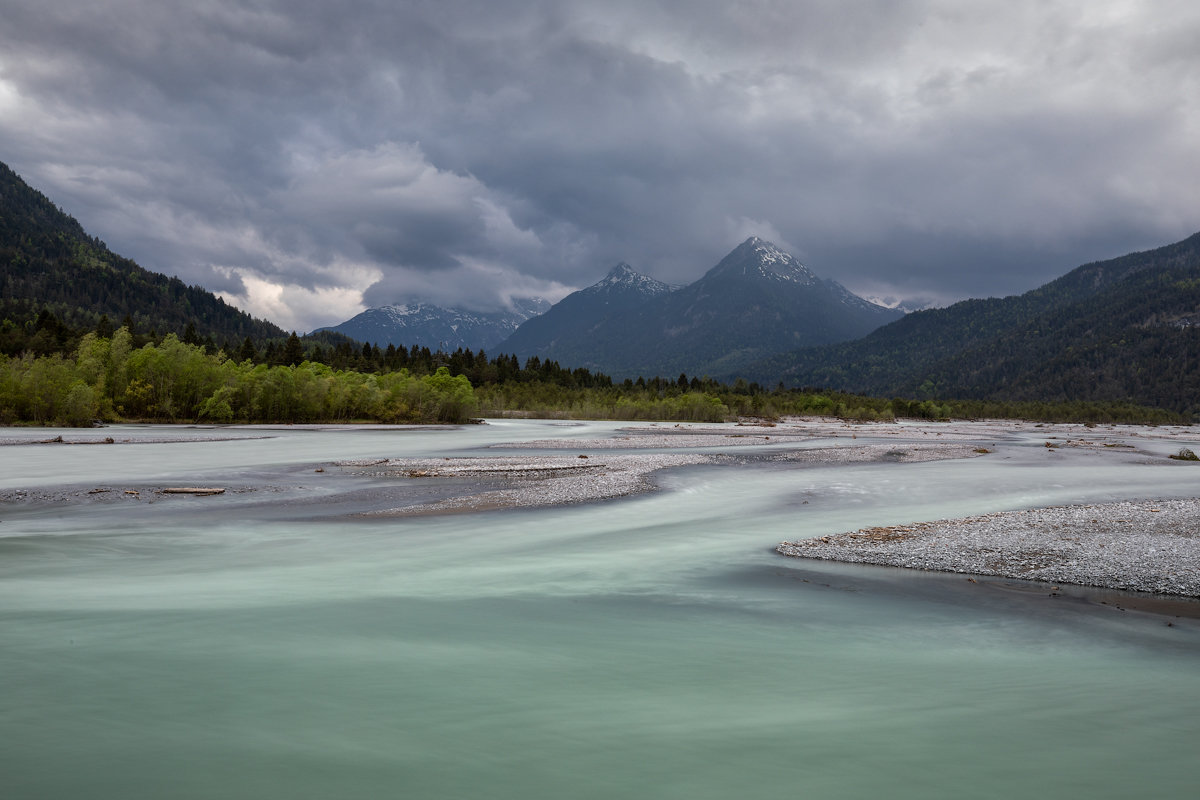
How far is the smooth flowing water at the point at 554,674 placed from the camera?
6.64 meters

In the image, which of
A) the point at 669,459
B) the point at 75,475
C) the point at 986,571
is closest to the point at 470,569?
the point at 986,571

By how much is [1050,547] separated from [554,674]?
43.6 ft

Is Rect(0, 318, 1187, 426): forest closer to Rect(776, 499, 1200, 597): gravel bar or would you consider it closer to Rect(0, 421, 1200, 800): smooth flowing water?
Rect(0, 421, 1200, 800): smooth flowing water

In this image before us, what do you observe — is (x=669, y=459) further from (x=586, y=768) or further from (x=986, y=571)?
(x=586, y=768)

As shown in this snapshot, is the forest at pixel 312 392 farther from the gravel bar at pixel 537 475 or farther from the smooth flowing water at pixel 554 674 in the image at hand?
the smooth flowing water at pixel 554 674

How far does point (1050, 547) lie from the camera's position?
1647 cm

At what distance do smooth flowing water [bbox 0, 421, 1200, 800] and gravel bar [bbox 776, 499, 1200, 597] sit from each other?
3.78ft

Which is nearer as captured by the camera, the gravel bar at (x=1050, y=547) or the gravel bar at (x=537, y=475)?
the gravel bar at (x=1050, y=547)

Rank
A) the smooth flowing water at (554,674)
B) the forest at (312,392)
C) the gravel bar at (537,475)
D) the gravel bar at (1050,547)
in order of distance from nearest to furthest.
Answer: the smooth flowing water at (554,674) → the gravel bar at (1050,547) → the gravel bar at (537,475) → the forest at (312,392)

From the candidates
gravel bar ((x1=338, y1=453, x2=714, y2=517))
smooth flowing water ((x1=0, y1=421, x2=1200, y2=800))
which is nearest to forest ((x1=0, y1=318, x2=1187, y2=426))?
gravel bar ((x1=338, y1=453, x2=714, y2=517))

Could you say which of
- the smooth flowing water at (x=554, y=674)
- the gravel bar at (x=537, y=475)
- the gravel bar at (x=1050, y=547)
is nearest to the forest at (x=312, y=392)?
the gravel bar at (x=537, y=475)

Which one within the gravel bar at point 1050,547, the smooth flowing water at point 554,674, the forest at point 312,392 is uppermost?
the forest at point 312,392

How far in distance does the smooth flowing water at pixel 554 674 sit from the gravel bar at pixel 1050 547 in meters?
1.15

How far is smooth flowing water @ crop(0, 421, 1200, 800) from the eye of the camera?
6.64 meters
